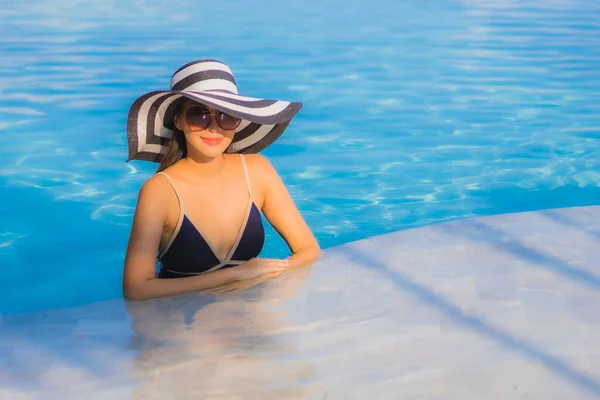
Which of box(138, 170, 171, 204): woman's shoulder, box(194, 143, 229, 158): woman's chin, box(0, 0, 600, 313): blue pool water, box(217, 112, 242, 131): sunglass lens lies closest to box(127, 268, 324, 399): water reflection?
box(138, 170, 171, 204): woman's shoulder

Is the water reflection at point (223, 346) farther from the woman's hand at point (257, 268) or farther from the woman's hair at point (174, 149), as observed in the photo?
the woman's hair at point (174, 149)

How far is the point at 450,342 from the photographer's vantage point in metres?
3.11

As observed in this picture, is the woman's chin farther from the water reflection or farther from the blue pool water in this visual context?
the blue pool water

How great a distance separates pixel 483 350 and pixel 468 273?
0.79 metres

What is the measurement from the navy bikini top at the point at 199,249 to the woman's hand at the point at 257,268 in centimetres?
7

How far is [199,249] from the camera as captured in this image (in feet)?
11.4

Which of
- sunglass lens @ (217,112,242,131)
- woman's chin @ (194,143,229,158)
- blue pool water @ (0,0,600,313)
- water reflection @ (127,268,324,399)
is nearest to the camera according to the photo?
water reflection @ (127,268,324,399)

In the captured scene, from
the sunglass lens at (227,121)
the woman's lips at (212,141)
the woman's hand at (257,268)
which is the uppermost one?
the sunglass lens at (227,121)

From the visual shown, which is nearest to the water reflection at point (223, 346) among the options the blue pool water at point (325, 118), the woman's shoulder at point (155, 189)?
the woman's shoulder at point (155, 189)

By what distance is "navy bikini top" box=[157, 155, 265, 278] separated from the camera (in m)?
3.44

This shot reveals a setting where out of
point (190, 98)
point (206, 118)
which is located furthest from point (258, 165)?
point (190, 98)

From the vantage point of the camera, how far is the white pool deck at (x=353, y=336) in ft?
9.22

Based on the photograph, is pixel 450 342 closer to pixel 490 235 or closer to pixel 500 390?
pixel 500 390

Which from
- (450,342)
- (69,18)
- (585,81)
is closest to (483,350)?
(450,342)
